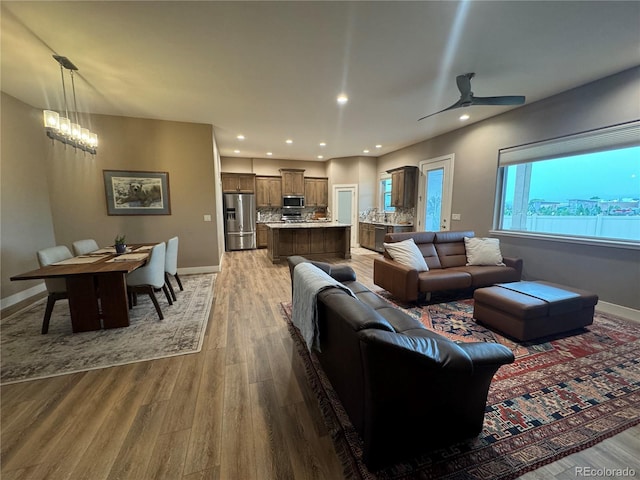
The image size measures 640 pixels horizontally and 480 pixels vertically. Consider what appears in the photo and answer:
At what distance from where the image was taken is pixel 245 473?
1280mm

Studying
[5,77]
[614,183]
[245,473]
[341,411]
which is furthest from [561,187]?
[5,77]

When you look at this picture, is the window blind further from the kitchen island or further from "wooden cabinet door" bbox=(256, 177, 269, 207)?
"wooden cabinet door" bbox=(256, 177, 269, 207)

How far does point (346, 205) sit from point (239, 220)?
3.50 meters

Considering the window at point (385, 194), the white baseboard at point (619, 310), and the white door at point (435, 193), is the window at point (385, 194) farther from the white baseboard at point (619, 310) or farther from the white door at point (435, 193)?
the white baseboard at point (619, 310)

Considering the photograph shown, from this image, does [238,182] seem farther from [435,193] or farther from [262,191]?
[435,193]

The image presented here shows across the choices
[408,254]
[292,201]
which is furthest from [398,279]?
[292,201]

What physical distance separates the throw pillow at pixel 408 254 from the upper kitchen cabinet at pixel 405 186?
2985 millimetres

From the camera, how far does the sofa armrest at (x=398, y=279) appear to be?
329 centimetres

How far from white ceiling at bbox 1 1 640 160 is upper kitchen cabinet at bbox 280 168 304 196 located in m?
4.03

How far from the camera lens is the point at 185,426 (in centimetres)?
156

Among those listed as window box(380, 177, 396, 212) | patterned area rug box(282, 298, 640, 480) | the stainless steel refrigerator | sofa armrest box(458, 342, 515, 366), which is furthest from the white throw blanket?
window box(380, 177, 396, 212)

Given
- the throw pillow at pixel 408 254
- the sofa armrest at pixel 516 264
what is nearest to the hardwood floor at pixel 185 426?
the throw pillow at pixel 408 254

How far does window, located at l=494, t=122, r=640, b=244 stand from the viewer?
2982mm

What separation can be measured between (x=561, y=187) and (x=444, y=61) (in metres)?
2.70
